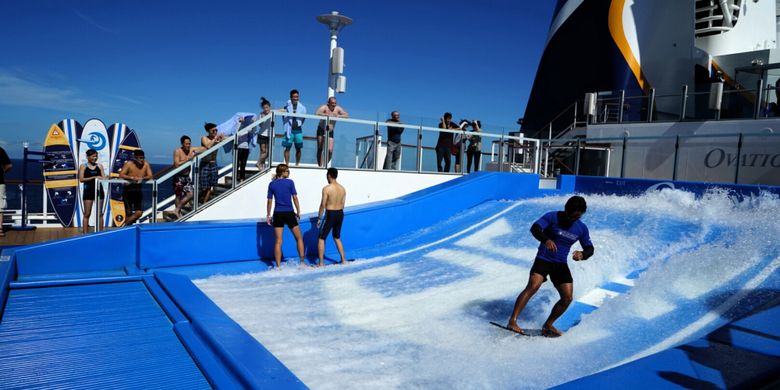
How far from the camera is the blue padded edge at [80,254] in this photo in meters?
6.64

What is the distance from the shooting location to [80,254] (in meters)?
6.97

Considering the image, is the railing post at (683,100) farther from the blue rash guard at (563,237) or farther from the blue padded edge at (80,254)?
the blue padded edge at (80,254)

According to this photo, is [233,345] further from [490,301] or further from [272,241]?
→ [272,241]

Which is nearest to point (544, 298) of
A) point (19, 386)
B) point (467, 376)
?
point (467, 376)

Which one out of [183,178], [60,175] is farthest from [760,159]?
[60,175]

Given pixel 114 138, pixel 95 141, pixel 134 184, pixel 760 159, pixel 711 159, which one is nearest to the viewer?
pixel 134 184

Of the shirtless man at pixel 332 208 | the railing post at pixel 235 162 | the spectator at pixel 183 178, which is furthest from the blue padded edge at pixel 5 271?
the shirtless man at pixel 332 208

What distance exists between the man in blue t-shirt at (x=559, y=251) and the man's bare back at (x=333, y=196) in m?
3.73

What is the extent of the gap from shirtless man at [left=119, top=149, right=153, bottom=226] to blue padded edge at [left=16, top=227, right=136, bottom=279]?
1.38m

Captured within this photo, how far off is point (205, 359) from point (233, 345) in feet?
0.97

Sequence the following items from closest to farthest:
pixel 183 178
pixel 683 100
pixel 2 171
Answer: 1. pixel 183 178
2. pixel 2 171
3. pixel 683 100

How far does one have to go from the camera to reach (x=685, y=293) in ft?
20.3

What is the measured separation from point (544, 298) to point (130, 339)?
16.0 ft

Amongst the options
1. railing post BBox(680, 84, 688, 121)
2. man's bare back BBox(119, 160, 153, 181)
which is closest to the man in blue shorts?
man's bare back BBox(119, 160, 153, 181)
